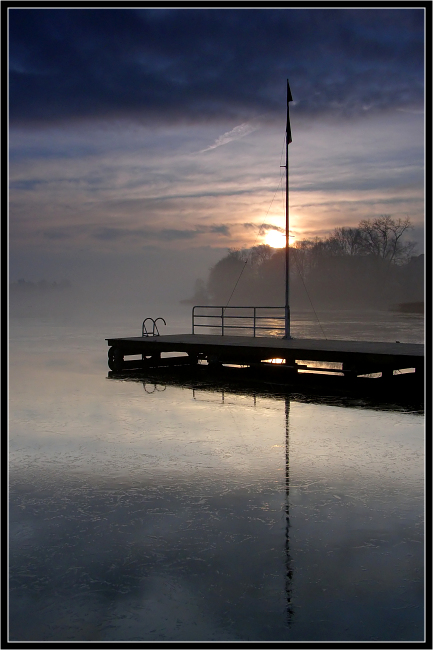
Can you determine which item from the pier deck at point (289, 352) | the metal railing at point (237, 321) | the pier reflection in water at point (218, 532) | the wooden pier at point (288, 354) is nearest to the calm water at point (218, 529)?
the pier reflection in water at point (218, 532)

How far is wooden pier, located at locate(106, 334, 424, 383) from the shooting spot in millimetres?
17344

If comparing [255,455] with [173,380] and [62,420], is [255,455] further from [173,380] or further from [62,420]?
[173,380]

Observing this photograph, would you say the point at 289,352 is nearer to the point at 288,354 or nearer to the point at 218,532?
the point at 288,354

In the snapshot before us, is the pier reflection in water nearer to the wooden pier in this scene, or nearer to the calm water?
the calm water

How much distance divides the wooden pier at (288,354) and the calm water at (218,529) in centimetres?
425

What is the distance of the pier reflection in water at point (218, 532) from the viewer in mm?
5016

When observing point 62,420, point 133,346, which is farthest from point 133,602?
point 133,346

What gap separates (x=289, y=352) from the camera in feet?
61.8

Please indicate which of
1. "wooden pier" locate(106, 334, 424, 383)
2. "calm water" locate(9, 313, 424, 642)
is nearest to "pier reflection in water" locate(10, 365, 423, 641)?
"calm water" locate(9, 313, 424, 642)

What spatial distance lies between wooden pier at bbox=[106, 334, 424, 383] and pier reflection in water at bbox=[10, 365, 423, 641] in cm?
502

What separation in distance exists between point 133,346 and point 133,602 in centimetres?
1846

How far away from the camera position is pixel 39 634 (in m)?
4.85

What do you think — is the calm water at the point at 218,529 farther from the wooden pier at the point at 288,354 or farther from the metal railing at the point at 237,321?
the metal railing at the point at 237,321

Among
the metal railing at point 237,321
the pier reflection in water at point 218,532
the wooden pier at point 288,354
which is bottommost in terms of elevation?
the pier reflection in water at point 218,532
